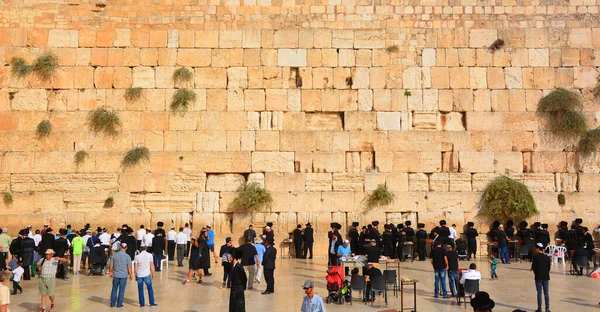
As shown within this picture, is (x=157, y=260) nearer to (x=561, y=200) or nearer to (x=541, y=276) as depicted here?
(x=541, y=276)

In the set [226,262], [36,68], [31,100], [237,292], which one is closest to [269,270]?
[226,262]

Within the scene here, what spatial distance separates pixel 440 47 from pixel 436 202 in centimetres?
507

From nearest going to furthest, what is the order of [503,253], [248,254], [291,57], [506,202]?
[248,254]
[503,253]
[506,202]
[291,57]

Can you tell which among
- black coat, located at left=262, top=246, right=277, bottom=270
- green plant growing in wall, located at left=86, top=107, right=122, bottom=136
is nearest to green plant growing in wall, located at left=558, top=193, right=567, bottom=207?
black coat, located at left=262, top=246, right=277, bottom=270

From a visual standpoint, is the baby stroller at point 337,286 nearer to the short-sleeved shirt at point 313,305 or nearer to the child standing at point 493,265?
the short-sleeved shirt at point 313,305

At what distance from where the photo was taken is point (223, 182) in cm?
1877

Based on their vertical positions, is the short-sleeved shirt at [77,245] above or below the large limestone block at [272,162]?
below

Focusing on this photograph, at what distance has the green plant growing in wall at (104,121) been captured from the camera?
61.7 ft

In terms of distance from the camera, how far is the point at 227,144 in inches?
745

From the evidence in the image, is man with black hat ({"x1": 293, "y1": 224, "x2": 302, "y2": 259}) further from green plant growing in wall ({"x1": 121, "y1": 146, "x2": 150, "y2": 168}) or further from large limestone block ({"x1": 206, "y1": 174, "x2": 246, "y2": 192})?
green plant growing in wall ({"x1": 121, "y1": 146, "x2": 150, "y2": 168})

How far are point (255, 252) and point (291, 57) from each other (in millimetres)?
8167

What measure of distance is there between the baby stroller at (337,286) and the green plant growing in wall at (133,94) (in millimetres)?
10130

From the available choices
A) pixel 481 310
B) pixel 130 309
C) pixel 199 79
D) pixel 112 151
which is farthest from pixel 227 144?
pixel 481 310

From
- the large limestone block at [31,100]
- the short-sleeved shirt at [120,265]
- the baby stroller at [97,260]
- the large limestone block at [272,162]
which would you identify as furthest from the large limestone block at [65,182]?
the short-sleeved shirt at [120,265]
